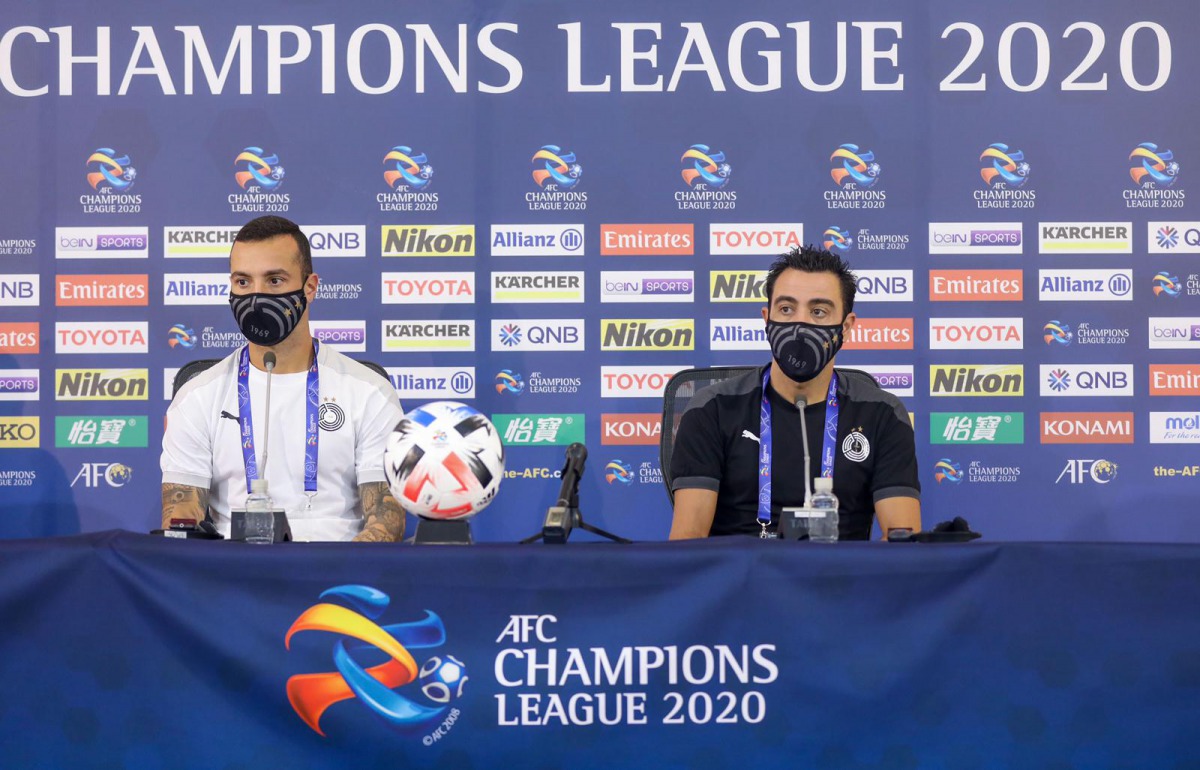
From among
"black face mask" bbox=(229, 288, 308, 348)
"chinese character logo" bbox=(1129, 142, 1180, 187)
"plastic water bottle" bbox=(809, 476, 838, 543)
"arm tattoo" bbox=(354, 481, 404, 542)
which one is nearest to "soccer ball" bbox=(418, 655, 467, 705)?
"plastic water bottle" bbox=(809, 476, 838, 543)

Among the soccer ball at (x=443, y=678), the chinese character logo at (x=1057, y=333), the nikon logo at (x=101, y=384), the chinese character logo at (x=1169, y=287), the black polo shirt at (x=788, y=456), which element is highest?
the chinese character logo at (x=1169, y=287)

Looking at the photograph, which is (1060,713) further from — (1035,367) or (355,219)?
(355,219)

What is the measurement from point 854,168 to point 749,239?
0.50 metres

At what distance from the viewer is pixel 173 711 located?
174cm

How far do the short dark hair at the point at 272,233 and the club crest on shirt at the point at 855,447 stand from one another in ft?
4.68

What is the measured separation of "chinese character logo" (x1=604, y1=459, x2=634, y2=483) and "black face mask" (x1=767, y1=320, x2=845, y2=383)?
178 centimetres

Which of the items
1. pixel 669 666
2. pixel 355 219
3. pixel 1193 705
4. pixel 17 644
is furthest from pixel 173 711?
pixel 355 219

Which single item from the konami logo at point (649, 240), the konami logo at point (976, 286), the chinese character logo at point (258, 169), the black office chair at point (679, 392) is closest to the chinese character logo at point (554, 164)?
the konami logo at point (649, 240)

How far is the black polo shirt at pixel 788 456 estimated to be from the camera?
2.74 meters

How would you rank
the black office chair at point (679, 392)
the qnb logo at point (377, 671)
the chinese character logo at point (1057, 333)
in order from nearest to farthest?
1. the qnb logo at point (377, 671)
2. the black office chair at point (679, 392)
3. the chinese character logo at point (1057, 333)

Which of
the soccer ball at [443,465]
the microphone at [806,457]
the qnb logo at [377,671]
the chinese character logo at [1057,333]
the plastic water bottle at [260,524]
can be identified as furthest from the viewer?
the chinese character logo at [1057,333]

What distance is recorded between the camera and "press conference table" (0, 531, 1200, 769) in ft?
5.69

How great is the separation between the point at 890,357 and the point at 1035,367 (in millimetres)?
568

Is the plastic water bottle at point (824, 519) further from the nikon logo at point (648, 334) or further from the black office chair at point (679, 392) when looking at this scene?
the nikon logo at point (648, 334)
